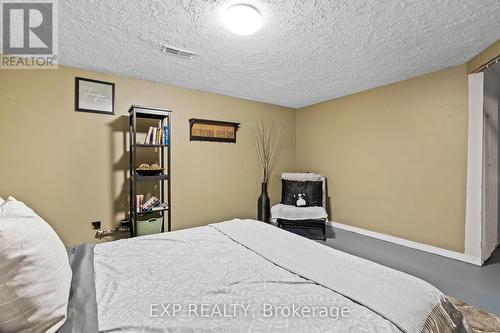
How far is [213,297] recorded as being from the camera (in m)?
1.00

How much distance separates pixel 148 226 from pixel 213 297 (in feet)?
7.18

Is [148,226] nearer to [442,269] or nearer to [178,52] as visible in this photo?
[178,52]

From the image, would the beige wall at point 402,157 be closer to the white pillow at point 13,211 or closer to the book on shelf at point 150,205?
the book on shelf at point 150,205

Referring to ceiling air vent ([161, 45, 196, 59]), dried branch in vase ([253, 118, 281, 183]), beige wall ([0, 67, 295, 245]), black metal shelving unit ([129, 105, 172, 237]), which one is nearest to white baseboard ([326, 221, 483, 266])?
dried branch in vase ([253, 118, 281, 183])

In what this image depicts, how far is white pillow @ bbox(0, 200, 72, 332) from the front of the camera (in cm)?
72

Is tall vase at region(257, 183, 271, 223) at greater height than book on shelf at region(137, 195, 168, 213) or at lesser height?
lesser

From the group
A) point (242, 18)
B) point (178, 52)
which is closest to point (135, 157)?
point (178, 52)

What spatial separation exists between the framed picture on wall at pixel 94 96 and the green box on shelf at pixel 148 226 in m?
1.41

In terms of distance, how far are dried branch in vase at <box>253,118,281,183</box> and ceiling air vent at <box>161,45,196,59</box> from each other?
201cm

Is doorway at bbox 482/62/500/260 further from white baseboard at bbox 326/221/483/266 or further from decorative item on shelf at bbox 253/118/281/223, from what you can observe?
decorative item on shelf at bbox 253/118/281/223

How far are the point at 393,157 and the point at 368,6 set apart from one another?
2.26m

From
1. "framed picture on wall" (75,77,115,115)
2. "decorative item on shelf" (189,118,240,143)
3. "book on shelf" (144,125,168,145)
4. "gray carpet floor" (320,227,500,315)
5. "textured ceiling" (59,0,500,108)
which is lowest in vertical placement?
"gray carpet floor" (320,227,500,315)

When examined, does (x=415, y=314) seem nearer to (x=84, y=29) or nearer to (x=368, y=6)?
(x=368, y=6)

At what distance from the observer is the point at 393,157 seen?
3.33m
